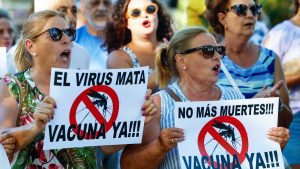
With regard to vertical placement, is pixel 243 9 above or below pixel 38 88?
above

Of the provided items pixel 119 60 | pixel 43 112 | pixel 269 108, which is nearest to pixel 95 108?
pixel 43 112

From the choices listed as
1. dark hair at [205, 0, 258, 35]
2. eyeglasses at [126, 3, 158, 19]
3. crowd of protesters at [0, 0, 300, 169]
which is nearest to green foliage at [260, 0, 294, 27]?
crowd of protesters at [0, 0, 300, 169]

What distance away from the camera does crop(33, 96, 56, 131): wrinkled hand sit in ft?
19.4

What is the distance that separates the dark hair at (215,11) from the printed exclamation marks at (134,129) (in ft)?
5.87

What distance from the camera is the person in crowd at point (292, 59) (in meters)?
8.28

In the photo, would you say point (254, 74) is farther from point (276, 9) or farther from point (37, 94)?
point (276, 9)

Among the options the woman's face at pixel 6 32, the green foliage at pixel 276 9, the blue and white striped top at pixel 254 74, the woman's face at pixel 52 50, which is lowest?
A: the woman's face at pixel 52 50

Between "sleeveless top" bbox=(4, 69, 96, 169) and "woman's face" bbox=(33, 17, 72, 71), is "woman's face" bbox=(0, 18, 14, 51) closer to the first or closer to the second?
"woman's face" bbox=(33, 17, 72, 71)

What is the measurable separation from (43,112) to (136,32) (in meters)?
2.77

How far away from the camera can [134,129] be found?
6320 millimetres

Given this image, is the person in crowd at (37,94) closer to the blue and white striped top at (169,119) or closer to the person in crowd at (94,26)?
the blue and white striped top at (169,119)

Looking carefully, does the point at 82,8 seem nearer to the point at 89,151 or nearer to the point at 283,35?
the point at 283,35

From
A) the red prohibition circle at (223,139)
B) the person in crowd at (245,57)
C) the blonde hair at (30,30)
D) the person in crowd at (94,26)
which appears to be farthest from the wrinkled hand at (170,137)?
the person in crowd at (94,26)

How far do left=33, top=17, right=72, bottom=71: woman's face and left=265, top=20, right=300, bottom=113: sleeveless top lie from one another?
107 inches
